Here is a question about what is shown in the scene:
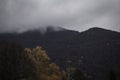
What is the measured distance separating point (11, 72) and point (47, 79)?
10951 millimetres

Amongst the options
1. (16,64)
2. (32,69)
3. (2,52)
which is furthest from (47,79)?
(2,52)

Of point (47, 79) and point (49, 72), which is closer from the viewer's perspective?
point (47, 79)

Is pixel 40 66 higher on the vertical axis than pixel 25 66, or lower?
lower

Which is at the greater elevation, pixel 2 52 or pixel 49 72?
pixel 2 52

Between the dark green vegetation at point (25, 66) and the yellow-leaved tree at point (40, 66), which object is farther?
the yellow-leaved tree at point (40, 66)

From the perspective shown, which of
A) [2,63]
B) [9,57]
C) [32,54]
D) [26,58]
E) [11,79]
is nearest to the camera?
[11,79]

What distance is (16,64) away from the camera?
7194 centimetres

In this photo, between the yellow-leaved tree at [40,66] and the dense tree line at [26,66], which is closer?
the dense tree line at [26,66]

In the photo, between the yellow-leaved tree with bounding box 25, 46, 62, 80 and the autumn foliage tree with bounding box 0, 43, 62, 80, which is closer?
the autumn foliage tree with bounding box 0, 43, 62, 80

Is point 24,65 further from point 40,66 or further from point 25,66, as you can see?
point 40,66

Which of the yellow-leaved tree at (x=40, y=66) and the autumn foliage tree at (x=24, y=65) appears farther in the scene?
the yellow-leaved tree at (x=40, y=66)

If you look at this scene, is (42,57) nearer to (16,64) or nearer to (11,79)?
(16,64)

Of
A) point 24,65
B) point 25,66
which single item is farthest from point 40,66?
point 25,66

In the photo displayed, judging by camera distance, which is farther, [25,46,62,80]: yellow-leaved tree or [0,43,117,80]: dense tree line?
[25,46,62,80]: yellow-leaved tree
